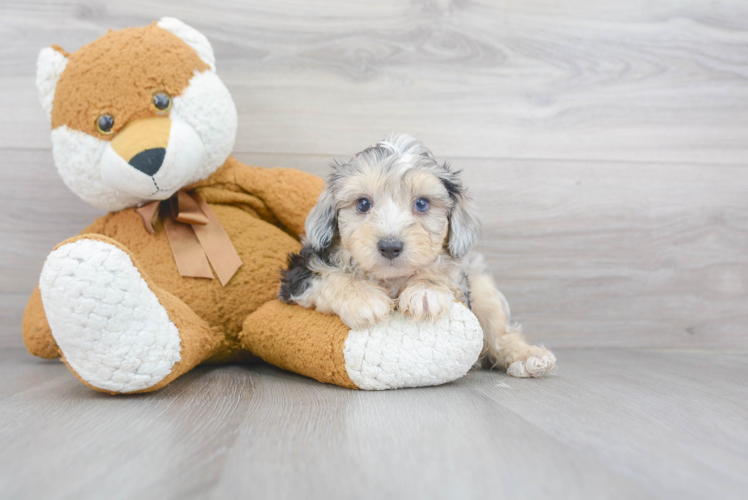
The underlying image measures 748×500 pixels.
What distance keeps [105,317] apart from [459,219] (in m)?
1.14

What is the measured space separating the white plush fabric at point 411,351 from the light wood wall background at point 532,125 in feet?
3.50

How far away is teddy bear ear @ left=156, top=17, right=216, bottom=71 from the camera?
1.97 meters

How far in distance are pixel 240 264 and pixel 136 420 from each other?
762 mm

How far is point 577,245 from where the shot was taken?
2.64m

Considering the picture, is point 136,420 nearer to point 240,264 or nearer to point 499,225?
point 240,264

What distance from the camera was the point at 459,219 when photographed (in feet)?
5.90

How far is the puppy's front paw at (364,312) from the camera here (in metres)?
1.58

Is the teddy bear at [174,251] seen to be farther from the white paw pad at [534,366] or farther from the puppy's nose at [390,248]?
the white paw pad at [534,366]

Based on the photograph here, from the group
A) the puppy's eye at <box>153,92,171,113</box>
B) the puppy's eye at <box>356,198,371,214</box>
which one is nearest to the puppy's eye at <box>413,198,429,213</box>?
the puppy's eye at <box>356,198,371,214</box>

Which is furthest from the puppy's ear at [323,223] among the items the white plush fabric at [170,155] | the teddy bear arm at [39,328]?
the teddy bear arm at [39,328]

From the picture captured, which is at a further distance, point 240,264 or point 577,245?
point 577,245

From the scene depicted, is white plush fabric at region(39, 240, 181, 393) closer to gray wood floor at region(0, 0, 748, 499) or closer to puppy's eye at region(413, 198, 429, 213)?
gray wood floor at region(0, 0, 748, 499)

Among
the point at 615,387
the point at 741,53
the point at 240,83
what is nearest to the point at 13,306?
the point at 240,83

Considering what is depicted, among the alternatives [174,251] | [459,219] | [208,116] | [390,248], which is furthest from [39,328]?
[459,219]
